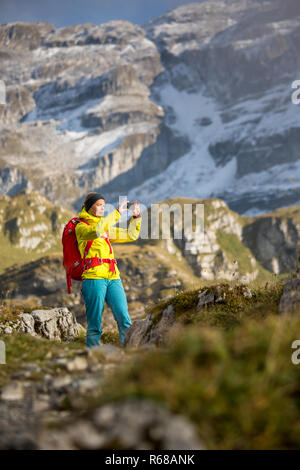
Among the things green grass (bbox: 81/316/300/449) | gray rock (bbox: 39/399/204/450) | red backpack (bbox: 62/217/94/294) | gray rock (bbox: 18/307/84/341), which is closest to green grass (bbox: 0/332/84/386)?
gray rock (bbox: 39/399/204/450)

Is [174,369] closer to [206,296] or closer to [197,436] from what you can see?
[197,436]

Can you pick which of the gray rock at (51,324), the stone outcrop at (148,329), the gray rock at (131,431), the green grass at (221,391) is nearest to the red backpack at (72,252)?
the stone outcrop at (148,329)

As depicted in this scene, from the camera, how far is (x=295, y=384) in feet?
14.5

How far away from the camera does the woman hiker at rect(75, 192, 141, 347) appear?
34.6ft

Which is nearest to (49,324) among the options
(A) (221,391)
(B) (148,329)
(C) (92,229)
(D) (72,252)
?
(D) (72,252)

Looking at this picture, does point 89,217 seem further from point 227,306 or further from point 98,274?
point 227,306

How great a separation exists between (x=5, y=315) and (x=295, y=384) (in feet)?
39.5

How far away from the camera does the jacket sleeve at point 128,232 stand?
1176cm

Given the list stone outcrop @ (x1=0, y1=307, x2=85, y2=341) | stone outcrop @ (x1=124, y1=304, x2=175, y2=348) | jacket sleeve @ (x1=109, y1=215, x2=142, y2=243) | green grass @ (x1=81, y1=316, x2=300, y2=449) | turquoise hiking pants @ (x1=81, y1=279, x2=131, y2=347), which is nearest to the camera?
green grass @ (x1=81, y1=316, x2=300, y2=449)

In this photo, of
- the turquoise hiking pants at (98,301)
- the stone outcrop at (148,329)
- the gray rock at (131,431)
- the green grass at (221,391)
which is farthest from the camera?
the turquoise hiking pants at (98,301)

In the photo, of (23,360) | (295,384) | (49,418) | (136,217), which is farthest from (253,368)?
(136,217)

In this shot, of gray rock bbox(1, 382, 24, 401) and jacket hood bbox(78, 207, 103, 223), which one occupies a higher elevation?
jacket hood bbox(78, 207, 103, 223)

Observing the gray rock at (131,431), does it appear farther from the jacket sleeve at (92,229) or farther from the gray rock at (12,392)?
the jacket sleeve at (92,229)

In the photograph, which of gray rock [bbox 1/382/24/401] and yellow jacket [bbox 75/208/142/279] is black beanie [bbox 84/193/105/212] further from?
gray rock [bbox 1/382/24/401]
